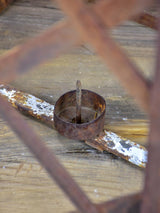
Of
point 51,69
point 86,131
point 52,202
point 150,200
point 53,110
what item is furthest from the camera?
point 51,69

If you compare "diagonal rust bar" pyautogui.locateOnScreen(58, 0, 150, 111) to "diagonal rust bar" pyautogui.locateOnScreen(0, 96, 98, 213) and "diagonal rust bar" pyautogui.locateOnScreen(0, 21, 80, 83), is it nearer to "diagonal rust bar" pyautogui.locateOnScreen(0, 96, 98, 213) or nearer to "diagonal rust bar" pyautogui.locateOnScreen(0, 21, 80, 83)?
"diagonal rust bar" pyautogui.locateOnScreen(0, 21, 80, 83)

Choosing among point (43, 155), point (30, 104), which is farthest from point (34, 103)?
point (43, 155)

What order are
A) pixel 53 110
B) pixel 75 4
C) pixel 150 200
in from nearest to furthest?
1. pixel 75 4
2. pixel 150 200
3. pixel 53 110

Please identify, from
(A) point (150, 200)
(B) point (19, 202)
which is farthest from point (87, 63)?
(A) point (150, 200)

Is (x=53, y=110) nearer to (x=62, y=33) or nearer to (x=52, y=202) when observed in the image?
(x=52, y=202)

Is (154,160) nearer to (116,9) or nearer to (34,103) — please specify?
(116,9)
